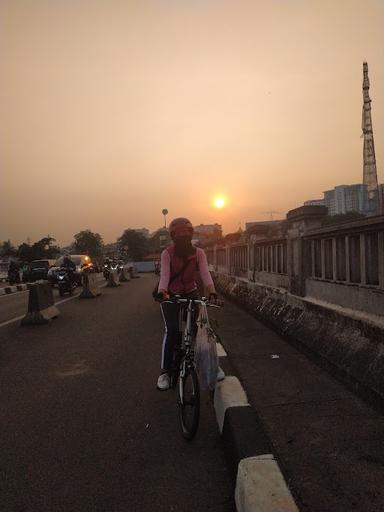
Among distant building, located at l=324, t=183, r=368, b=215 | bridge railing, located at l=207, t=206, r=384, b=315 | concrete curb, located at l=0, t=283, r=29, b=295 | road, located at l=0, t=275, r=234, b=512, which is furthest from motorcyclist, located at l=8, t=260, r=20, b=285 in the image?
distant building, located at l=324, t=183, r=368, b=215

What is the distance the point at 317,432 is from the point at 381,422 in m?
0.54

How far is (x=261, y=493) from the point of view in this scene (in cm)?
260

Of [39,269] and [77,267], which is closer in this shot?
[77,267]

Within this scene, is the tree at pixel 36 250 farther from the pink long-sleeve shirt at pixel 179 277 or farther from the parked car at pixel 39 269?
the pink long-sleeve shirt at pixel 179 277

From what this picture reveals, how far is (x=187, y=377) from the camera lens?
13.6ft

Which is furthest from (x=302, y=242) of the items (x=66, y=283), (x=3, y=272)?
(x=3, y=272)

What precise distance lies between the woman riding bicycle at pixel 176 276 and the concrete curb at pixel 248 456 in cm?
55

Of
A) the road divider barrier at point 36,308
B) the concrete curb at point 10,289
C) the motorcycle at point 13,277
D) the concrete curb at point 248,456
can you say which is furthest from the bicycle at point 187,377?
the motorcycle at point 13,277

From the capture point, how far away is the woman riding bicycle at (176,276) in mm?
4684

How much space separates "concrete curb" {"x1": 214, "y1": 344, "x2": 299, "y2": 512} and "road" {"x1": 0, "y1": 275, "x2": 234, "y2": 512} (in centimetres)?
17

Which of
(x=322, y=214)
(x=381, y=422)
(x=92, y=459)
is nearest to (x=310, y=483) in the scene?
(x=381, y=422)

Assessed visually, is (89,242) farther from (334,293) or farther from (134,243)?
(334,293)

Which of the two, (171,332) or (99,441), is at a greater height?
(171,332)

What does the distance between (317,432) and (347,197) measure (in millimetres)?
73559
